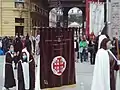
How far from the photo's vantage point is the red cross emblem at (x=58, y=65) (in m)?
8.36

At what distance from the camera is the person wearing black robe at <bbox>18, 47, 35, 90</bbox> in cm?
1387

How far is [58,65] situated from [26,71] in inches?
224

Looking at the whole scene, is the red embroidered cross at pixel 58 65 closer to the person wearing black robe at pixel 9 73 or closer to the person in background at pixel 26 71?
the person in background at pixel 26 71

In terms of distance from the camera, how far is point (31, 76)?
1398 cm

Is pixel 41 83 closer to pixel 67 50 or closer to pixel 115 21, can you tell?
pixel 67 50

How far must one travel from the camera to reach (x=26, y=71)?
13.9 meters

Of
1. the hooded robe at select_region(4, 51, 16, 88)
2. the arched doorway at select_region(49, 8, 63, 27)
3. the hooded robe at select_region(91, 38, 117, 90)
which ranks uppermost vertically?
the arched doorway at select_region(49, 8, 63, 27)

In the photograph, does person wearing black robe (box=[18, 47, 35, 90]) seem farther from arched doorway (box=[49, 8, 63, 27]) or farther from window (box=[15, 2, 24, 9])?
arched doorway (box=[49, 8, 63, 27])

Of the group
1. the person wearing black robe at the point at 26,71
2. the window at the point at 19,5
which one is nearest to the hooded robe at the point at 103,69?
the person wearing black robe at the point at 26,71

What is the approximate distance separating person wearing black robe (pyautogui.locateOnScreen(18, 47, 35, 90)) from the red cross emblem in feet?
17.9

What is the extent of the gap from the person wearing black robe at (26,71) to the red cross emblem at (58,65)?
5.46m

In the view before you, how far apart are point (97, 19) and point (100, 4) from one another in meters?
1.58

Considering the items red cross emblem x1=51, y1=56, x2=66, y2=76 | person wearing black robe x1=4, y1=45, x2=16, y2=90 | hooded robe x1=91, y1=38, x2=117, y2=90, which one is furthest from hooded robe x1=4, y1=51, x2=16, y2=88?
red cross emblem x1=51, y1=56, x2=66, y2=76

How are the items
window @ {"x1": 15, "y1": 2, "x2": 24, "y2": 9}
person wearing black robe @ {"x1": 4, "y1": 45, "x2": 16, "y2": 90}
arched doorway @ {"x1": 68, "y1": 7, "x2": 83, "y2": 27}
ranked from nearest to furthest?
person wearing black robe @ {"x1": 4, "y1": 45, "x2": 16, "y2": 90}, window @ {"x1": 15, "y1": 2, "x2": 24, "y2": 9}, arched doorway @ {"x1": 68, "y1": 7, "x2": 83, "y2": 27}
